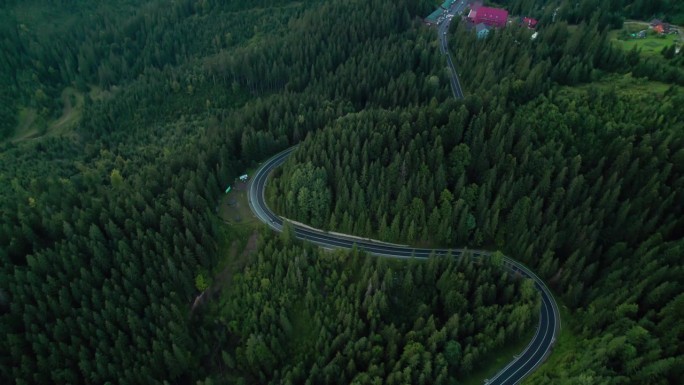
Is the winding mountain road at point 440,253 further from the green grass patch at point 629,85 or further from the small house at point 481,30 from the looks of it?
the small house at point 481,30

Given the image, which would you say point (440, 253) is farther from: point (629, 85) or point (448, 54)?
point (448, 54)

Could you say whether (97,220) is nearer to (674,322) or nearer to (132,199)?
(132,199)

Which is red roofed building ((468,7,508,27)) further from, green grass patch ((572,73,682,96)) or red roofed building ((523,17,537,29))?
green grass patch ((572,73,682,96))

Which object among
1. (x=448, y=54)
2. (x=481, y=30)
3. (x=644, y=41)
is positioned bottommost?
(x=448, y=54)

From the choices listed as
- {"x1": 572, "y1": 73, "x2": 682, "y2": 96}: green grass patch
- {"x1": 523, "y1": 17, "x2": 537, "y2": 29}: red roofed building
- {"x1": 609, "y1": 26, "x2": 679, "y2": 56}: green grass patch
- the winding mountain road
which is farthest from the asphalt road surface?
the winding mountain road

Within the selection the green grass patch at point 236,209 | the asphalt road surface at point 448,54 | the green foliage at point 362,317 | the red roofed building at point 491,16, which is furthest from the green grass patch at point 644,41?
the green grass patch at point 236,209

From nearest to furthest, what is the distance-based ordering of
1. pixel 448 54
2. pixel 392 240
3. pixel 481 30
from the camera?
pixel 392 240, pixel 448 54, pixel 481 30

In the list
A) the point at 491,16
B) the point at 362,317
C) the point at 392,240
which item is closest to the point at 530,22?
the point at 491,16

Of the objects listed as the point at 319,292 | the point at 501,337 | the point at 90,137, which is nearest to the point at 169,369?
the point at 319,292
